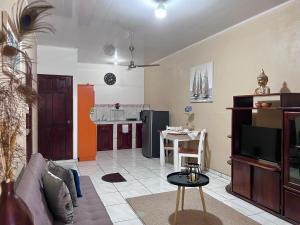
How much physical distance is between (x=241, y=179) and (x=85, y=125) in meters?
3.90

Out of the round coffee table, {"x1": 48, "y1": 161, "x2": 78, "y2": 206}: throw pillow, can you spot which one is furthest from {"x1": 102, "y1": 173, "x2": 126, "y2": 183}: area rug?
{"x1": 48, "y1": 161, "x2": 78, "y2": 206}: throw pillow

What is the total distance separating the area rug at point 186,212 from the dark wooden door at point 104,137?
3920 millimetres

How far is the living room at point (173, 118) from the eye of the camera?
8.29 feet

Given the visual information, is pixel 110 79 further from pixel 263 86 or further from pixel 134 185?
pixel 263 86

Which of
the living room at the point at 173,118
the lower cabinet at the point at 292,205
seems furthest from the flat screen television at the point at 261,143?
the lower cabinet at the point at 292,205

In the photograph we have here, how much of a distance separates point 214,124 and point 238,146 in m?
1.08

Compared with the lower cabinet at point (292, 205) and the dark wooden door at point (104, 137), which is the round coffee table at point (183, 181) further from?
the dark wooden door at point (104, 137)

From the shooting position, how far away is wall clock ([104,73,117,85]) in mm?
7582

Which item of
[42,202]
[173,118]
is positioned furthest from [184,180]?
[173,118]

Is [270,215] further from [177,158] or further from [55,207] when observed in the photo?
[55,207]

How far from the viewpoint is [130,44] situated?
523 cm

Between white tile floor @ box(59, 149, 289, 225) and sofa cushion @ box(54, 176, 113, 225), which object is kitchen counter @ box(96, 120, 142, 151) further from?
sofa cushion @ box(54, 176, 113, 225)

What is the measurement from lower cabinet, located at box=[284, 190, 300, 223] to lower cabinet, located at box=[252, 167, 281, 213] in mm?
113

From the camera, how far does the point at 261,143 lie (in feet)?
10.5
